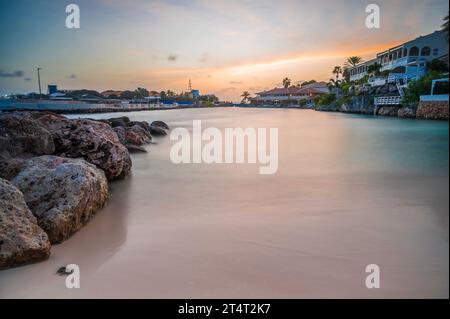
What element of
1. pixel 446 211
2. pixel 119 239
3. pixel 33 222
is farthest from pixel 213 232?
pixel 446 211

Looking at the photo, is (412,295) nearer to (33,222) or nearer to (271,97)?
(33,222)

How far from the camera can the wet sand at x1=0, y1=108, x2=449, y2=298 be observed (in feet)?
6.40

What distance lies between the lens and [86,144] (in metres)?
4.81

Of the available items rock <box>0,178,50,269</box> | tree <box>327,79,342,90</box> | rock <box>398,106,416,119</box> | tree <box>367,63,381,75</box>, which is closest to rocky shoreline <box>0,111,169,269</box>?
rock <box>0,178,50,269</box>

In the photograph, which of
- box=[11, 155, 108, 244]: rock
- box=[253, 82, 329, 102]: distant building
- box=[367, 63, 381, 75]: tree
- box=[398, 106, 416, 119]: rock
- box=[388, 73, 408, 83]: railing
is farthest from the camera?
box=[253, 82, 329, 102]: distant building

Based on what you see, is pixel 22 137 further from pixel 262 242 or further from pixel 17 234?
pixel 262 242

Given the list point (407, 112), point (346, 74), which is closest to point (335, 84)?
point (346, 74)

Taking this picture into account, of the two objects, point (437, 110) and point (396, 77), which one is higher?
point (396, 77)

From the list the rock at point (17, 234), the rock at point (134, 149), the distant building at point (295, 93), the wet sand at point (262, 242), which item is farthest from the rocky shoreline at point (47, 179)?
the distant building at point (295, 93)

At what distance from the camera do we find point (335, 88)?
176ft

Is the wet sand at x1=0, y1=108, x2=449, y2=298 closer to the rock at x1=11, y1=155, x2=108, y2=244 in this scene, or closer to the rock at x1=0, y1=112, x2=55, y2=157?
the rock at x1=11, y1=155, x2=108, y2=244

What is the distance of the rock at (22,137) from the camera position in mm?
3889

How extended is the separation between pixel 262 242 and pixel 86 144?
11.6 ft

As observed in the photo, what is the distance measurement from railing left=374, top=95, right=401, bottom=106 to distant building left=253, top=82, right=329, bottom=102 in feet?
127
